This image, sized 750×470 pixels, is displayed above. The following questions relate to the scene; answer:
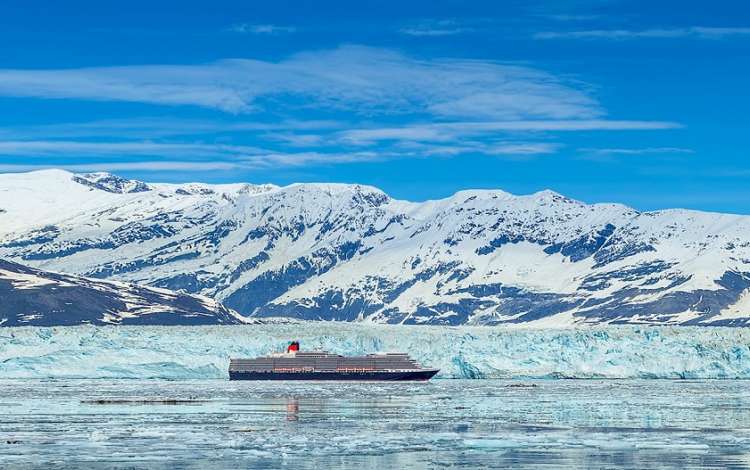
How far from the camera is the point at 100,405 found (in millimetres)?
76688

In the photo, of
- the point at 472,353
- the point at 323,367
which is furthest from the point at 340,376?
the point at 472,353

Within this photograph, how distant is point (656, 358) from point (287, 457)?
3439 inches

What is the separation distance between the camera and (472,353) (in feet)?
444

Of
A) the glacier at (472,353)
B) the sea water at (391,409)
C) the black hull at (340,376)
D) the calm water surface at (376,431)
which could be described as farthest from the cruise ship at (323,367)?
the calm water surface at (376,431)

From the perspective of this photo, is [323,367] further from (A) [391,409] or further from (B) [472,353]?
(A) [391,409]

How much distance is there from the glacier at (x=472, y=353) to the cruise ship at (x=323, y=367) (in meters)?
4.42

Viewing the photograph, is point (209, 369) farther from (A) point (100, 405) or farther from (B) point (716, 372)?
(A) point (100, 405)

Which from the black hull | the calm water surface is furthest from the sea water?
the black hull

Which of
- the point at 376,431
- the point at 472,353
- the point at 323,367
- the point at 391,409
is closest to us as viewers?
the point at 376,431

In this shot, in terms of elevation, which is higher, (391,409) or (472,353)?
(472,353)

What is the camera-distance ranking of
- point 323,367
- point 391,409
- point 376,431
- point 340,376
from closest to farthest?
point 376,431, point 391,409, point 340,376, point 323,367

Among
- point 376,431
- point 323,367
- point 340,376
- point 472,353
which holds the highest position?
point 472,353

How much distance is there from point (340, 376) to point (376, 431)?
9528 centimetres

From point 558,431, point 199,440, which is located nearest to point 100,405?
point 199,440
